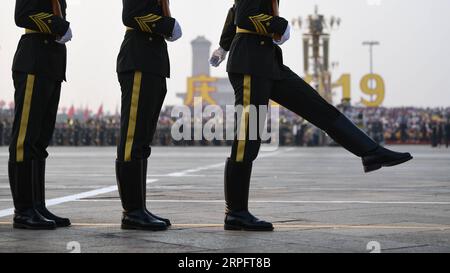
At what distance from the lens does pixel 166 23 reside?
674 cm

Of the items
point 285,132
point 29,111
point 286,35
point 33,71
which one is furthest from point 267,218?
point 285,132

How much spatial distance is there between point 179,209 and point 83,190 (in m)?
3.17

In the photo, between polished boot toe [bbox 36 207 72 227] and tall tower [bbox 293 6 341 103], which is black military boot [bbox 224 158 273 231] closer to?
polished boot toe [bbox 36 207 72 227]

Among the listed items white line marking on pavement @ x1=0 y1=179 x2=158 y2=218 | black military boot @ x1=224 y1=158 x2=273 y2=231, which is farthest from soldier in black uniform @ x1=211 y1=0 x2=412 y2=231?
white line marking on pavement @ x1=0 y1=179 x2=158 y2=218

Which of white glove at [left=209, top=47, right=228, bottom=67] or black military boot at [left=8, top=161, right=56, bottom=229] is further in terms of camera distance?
white glove at [left=209, top=47, right=228, bottom=67]

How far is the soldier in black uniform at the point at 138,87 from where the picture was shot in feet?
22.2

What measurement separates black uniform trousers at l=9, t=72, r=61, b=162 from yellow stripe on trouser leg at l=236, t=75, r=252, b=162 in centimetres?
139

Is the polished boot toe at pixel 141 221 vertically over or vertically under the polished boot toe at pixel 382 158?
under

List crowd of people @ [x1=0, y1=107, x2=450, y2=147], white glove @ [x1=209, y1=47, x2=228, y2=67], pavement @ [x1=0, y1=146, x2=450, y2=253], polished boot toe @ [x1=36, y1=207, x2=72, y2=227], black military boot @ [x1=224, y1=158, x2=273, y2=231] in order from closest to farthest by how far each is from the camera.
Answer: pavement @ [x1=0, y1=146, x2=450, y2=253], black military boot @ [x1=224, y1=158, x2=273, y2=231], polished boot toe @ [x1=36, y1=207, x2=72, y2=227], white glove @ [x1=209, y1=47, x2=228, y2=67], crowd of people @ [x1=0, y1=107, x2=450, y2=147]

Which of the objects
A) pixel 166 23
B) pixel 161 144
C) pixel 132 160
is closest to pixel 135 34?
pixel 166 23

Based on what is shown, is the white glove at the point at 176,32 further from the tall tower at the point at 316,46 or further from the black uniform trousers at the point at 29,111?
the tall tower at the point at 316,46

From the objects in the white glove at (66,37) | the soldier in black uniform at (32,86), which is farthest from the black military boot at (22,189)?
the white glove at (66,37)

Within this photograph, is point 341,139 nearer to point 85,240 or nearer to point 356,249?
point 356,249

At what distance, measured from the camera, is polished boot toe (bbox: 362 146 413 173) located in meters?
6.87
